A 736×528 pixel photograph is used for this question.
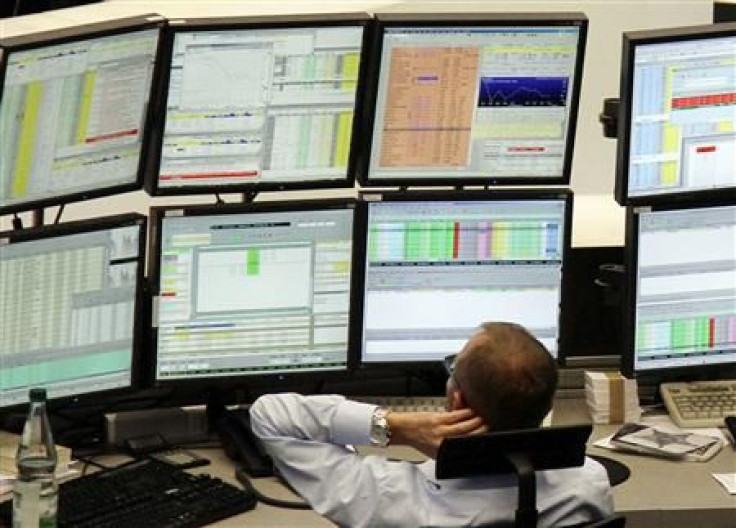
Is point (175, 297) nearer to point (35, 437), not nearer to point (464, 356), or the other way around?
point (35, 437)

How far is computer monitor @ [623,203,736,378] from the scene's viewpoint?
3723 mm

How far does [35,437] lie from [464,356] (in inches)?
34.4

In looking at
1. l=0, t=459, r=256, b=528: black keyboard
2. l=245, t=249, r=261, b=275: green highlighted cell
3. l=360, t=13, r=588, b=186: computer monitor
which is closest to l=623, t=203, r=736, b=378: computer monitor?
l=360, t=13, r=588, b=186: computer monitor

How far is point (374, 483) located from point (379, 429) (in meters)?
0.21

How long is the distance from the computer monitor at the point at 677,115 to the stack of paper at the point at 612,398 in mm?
386

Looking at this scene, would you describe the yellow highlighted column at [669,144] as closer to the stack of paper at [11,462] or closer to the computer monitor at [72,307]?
the computer monitor at [72,307]

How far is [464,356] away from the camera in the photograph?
2.75m

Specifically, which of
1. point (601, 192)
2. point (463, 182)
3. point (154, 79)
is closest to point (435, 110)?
point (463, 182)

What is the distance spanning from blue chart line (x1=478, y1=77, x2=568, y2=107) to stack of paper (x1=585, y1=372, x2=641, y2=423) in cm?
60

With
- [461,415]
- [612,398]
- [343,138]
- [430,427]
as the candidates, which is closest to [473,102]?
[343,138]

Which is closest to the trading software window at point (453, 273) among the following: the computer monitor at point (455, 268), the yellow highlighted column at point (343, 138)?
the computer monitor at point (455, 268)

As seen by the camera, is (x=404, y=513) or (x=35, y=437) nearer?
(x=404, y=513)

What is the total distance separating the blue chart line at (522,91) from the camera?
363 centimetres

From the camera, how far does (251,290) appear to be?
11.6 ft
